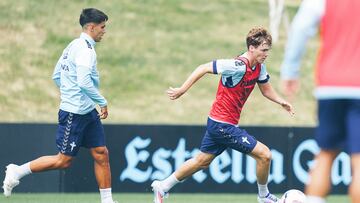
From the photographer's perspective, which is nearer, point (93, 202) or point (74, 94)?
point (74, 94)

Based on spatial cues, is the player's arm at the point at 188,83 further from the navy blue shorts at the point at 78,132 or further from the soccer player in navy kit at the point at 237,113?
the navy blue shorts at the point at 78,132

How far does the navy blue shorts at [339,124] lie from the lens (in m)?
6.53

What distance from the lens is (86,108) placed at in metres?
10.3

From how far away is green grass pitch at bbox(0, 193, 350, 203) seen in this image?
11.8 meters

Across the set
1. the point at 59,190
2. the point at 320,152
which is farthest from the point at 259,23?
the point at 320,152

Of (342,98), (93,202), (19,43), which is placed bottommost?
(93,202)

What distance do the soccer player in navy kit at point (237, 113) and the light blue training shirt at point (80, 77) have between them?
1205 mm

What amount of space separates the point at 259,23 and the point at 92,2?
13.9 feet

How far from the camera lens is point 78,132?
1026 centimetres

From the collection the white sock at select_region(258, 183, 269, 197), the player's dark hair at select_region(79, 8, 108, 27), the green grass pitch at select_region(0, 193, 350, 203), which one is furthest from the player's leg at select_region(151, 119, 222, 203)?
the player's dark hair at select_region(79, 8, 108, 27)

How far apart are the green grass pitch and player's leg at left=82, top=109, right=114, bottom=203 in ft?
4.91

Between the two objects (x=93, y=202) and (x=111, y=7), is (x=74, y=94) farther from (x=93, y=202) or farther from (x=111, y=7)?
(x=111, y=7)

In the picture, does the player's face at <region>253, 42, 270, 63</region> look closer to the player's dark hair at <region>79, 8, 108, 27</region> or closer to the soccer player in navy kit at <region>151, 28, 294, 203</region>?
the soccer player in navy kit at <region>151, 28, 294, 203</region>

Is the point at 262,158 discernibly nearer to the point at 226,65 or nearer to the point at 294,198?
the point at 294,198
